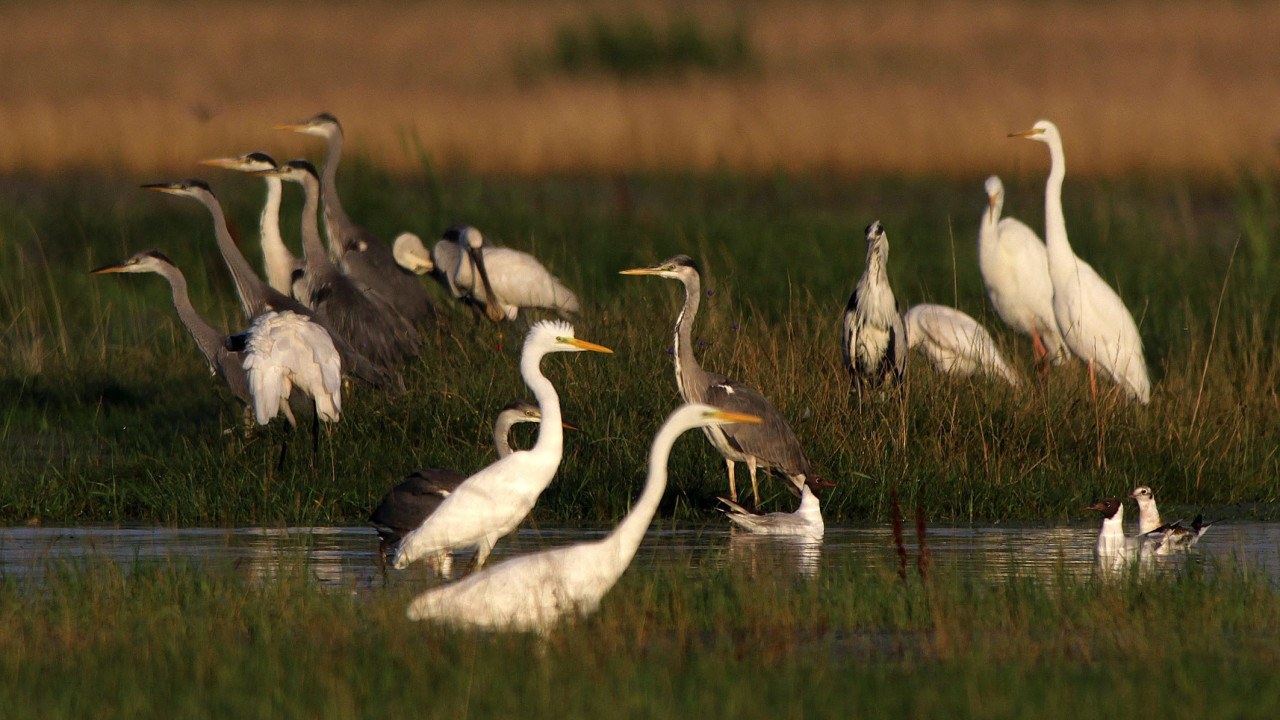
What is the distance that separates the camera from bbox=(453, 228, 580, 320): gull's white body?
14258 millimetres

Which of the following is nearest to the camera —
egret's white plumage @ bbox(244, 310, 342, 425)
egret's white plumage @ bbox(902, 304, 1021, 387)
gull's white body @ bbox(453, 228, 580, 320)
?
egret's white plumage @ bbox(244, 310, 342, 425)

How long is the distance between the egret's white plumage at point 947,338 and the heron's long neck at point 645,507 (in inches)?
209

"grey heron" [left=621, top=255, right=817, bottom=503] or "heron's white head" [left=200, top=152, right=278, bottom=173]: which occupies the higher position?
"heron's white head" [left=200, top=152, right=278, bottom=173]

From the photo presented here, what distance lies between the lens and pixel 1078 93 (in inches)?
1282

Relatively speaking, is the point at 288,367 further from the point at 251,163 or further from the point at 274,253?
the point at 251,163

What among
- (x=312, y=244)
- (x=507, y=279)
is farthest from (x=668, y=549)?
(x=507, y=279)

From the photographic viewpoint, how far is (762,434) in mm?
8516

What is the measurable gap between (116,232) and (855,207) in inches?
338

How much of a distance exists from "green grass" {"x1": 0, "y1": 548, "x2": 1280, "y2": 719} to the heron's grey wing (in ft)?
5.91

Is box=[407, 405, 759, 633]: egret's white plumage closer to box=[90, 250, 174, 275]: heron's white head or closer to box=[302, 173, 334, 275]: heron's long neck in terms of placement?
box=[90, 250, 174, 275]: heron's white head

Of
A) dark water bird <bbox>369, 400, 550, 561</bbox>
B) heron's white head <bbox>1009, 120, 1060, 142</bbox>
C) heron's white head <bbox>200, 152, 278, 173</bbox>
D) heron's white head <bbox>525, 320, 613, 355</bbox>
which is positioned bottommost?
dark water bird <bbox>369, 400, 550, 561</bbox>

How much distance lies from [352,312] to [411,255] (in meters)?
3.12

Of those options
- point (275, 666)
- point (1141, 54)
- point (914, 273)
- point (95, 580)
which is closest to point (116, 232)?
point (914, 273)

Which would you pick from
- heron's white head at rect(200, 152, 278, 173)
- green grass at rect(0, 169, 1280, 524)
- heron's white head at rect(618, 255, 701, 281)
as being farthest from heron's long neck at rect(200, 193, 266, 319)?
heron's white head at rect(618, 255, 701, 281)
